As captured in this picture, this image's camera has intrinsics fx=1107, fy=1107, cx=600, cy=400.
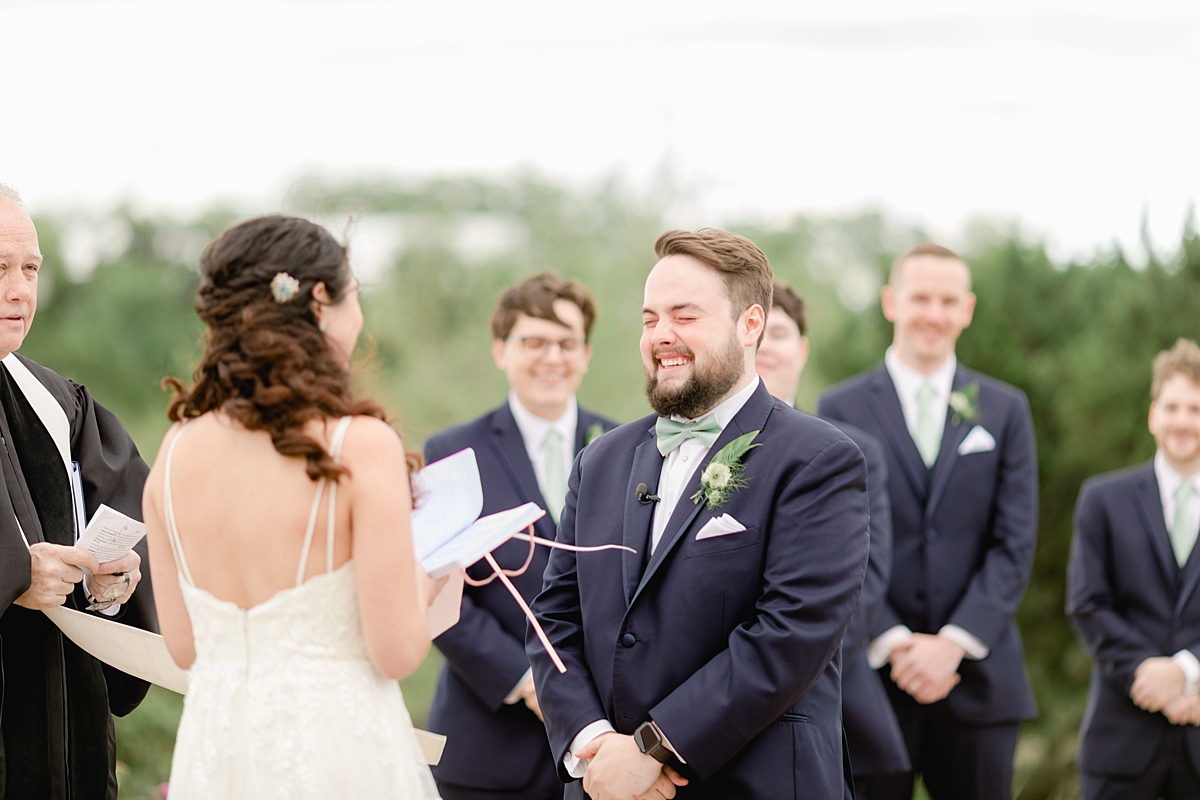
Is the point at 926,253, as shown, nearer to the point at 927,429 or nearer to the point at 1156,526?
the point at 927,429

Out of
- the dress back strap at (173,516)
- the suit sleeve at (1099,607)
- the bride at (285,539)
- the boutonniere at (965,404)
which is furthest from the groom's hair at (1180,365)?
the dress back strap at (173,516)

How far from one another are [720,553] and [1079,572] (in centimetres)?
307

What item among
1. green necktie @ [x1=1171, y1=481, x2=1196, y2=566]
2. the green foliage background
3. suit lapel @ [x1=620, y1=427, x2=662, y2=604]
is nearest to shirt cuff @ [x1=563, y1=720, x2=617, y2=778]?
suit lapel @ [x1=620, y1=427, x2=662, y2=604]

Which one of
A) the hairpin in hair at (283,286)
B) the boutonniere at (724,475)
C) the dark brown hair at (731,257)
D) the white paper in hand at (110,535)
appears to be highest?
the dark brown hair at (731,257)

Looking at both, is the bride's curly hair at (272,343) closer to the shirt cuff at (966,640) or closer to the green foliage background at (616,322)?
the green foliage background at (616,322)

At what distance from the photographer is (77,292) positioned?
21891mm

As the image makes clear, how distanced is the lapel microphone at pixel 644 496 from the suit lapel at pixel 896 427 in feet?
7.80

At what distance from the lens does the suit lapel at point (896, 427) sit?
209 inches

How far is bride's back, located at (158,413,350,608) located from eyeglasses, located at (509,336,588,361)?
7.82ft

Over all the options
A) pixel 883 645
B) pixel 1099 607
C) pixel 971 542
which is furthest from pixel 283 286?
pixel 1099 607

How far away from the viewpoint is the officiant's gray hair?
3.60 metres

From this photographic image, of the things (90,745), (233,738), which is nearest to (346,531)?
(233,738)

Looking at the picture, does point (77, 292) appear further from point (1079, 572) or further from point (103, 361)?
point (1079, 572)

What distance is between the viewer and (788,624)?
Result: 9.76ft
